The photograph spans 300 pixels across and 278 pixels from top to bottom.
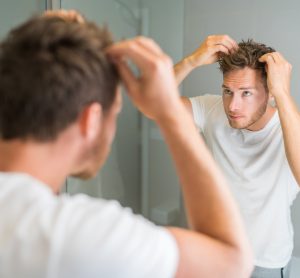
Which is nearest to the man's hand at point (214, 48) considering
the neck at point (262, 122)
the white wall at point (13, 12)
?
the neck at point (262, 122)

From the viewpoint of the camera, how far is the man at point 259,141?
1.37m

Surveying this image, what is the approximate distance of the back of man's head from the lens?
0.51 metres

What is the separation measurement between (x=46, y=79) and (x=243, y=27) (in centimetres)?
150

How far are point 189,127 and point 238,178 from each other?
91cm

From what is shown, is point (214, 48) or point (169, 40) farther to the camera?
point (169, 40)

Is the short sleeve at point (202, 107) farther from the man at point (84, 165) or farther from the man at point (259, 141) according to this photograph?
the man at point (84, 165)

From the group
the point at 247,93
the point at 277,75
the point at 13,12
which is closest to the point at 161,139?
the point at 247,93

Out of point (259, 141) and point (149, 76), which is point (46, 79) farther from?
point (259, 141)

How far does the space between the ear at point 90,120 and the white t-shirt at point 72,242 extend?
4.2 inches

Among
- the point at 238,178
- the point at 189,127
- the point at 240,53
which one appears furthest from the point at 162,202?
the point at 189,127

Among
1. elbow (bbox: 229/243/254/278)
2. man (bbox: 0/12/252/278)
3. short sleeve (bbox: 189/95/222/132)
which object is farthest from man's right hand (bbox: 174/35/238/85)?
elbow (bbox: 229/243/254/278)

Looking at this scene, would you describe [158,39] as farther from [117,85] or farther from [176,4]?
[117,85]

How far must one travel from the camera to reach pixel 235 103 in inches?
56.9

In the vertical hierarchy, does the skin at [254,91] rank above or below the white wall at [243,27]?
below
